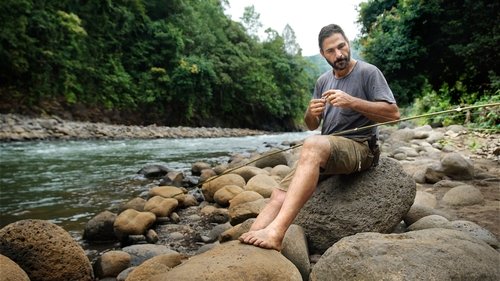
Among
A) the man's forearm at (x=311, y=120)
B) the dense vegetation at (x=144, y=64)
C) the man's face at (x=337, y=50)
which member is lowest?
the man's forearm at (x=311, y=120)

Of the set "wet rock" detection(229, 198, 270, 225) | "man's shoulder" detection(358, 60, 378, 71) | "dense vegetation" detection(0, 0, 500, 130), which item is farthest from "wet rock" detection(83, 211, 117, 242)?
"dense vegetation" detection(0, 0, 500, 130)

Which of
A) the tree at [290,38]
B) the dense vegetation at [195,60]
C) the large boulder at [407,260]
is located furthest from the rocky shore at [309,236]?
the tree at [290,38]

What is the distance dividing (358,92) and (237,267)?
1.56 meters

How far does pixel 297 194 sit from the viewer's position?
2.22 meters

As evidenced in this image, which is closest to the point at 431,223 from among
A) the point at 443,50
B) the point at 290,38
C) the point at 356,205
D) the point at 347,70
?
the point at 356,205

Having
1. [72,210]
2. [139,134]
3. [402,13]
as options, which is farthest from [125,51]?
[72,210]

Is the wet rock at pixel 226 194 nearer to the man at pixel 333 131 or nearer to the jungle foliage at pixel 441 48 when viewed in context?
the man at pixel 333 131

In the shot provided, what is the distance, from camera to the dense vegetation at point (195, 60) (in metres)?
10.7

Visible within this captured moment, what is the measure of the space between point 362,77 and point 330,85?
0.27 m

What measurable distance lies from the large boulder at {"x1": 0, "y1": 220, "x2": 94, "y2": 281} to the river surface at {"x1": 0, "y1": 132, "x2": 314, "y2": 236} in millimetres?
1317

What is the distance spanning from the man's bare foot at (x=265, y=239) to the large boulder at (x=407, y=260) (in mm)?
314

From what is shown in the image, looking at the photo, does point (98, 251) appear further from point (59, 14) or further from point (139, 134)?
point (59, 14)

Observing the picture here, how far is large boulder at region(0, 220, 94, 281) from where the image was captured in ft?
8.05

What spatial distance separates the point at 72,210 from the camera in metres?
4.56
